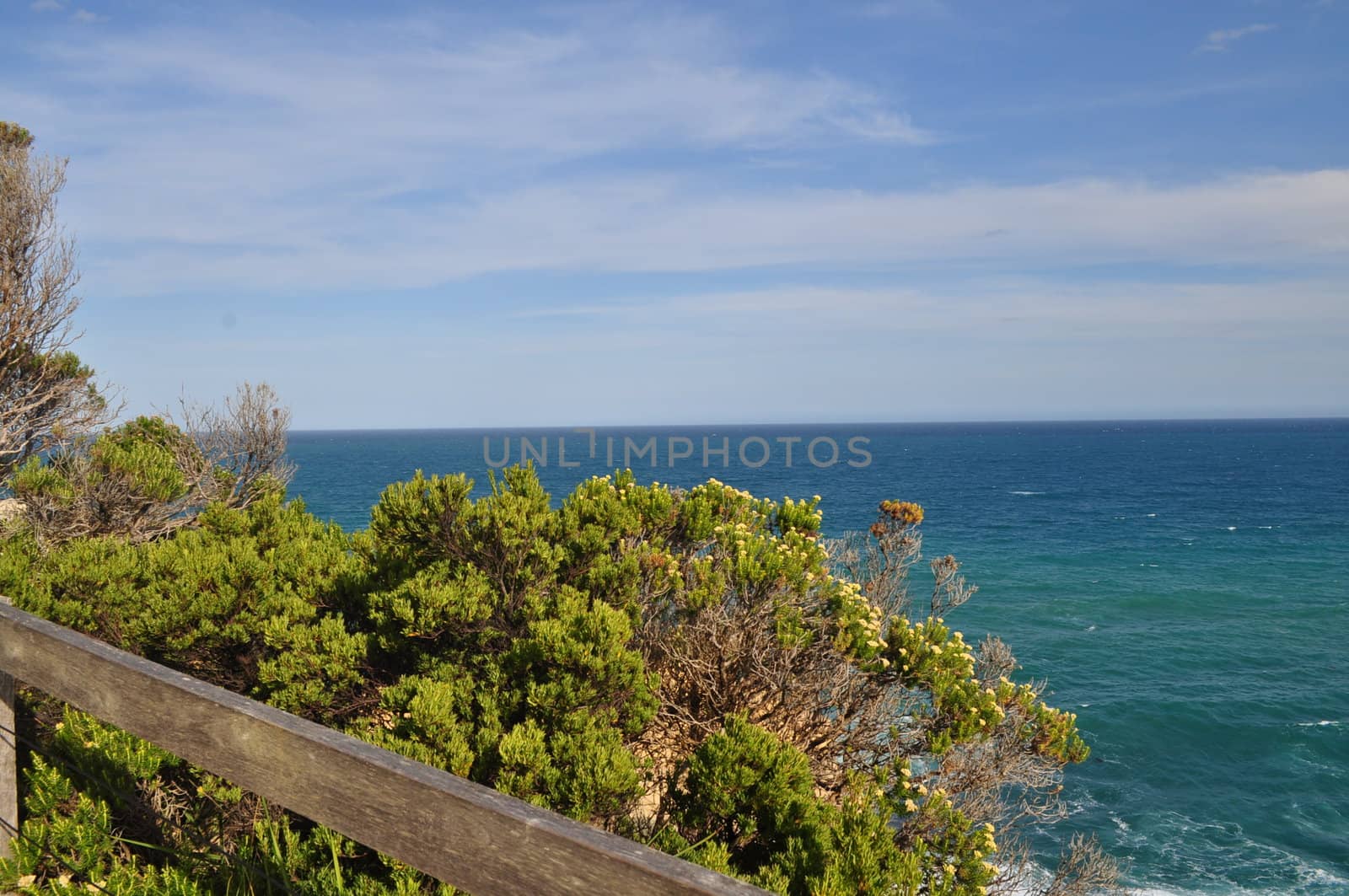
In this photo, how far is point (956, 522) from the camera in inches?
2100

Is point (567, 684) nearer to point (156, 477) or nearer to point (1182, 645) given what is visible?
point (156, 477)

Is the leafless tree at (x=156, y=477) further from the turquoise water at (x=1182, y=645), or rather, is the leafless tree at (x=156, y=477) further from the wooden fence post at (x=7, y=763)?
the turquoise water at (x=1182, y=645)

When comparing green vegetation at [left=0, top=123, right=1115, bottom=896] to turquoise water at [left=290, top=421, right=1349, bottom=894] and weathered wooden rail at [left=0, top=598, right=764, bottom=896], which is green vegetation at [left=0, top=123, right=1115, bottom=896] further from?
turquoise water at [left=290, top=421, right=1349, bottom=894]

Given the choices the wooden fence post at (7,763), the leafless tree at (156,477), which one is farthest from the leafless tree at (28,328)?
the wooden fence post at (7,763)

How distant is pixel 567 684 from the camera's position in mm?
5883

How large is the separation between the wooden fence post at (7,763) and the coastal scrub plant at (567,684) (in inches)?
27.6

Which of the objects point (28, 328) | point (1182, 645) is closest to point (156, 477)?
point (28, 328)

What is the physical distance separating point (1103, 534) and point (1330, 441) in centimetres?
15267

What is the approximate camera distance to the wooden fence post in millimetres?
3197

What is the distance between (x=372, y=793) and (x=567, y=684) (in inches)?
163

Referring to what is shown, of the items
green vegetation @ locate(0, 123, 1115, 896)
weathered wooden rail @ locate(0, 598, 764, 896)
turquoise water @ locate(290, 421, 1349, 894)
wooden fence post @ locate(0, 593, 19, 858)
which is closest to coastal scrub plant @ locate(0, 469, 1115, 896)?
green vegetation @ locate(0, 123, 1115, 896)

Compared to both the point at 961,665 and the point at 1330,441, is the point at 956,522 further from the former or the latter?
the point at 1330,441

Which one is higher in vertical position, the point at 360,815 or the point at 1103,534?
the point at 360,815

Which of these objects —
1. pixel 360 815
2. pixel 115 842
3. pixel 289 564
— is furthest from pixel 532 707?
pixel 360 815
